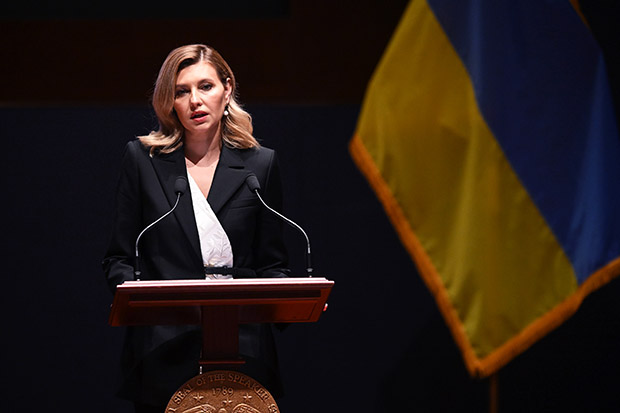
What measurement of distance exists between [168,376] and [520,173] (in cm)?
118

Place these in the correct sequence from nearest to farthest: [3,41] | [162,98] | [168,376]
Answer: [168,376] → [162,98] → [3,41]

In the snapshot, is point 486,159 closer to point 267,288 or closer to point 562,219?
point 562,219

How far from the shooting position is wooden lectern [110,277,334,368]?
2.35 metres

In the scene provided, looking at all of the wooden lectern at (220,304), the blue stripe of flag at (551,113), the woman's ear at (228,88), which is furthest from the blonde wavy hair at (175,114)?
the blue stripe of flag at (551,113)

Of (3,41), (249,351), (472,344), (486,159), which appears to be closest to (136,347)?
(249,351)

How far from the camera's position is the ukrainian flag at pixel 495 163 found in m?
2.74

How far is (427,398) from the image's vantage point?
4.03m

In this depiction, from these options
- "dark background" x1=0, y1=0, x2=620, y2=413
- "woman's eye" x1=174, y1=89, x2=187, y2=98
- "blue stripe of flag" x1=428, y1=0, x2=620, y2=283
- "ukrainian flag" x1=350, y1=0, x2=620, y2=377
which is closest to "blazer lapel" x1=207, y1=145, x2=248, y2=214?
"woman's eye" x1=174, y1=89, x2=187, y2=98

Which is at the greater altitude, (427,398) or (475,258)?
(475,258)

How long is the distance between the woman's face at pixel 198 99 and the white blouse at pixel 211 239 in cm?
26

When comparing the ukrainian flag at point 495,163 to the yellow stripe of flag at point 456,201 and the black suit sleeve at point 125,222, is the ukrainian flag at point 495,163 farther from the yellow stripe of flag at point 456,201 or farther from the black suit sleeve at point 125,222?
the black suit sleeve at point 125,222

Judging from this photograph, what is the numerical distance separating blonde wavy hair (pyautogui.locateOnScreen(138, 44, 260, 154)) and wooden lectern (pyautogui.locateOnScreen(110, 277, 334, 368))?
1.93 feet

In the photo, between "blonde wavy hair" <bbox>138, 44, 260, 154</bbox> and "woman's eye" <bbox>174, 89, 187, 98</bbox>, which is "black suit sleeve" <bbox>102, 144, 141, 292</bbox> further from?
"woman's eye" <bbox>174, 89, 187, 98</bbox>

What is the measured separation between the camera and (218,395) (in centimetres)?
245
